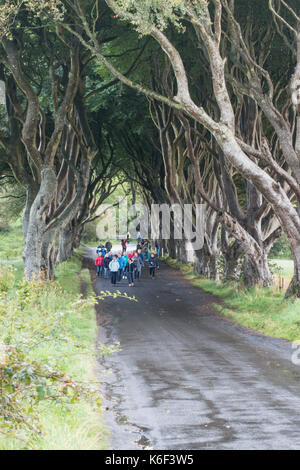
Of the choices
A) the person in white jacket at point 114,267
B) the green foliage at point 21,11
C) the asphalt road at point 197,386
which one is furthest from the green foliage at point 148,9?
the person in white jacket at point 114,267

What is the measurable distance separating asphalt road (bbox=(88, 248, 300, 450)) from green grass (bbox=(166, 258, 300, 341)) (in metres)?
0.50

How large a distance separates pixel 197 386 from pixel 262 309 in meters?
9.68

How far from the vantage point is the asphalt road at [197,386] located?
7457 millimetres

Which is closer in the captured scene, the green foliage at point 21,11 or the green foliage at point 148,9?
the green foliage at point 148,9

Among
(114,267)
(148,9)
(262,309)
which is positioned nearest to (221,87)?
(148,9)

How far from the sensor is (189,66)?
24391mm

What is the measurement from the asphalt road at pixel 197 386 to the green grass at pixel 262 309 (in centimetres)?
50

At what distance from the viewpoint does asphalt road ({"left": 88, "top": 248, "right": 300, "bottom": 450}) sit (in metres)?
7.46


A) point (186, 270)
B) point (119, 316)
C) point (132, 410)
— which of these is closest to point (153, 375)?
point (132, 410)

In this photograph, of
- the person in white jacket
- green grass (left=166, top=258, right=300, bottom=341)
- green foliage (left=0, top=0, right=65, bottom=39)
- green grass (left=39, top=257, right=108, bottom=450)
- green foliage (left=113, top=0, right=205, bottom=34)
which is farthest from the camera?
the person in white jacket

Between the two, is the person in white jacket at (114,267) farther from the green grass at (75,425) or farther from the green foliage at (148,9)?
the green grass at (75,425)

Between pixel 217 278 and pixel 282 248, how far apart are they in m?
39.3

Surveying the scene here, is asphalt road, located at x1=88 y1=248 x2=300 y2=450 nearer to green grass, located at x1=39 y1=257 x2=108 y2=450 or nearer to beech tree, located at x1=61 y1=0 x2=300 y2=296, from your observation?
green grass, located at x1=39 y1=257 x2=108 y2=450

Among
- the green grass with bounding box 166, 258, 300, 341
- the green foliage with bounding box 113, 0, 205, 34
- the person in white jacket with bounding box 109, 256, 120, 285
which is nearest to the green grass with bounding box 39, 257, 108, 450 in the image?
the green grass with bounding box 166, 258, 300, 341
